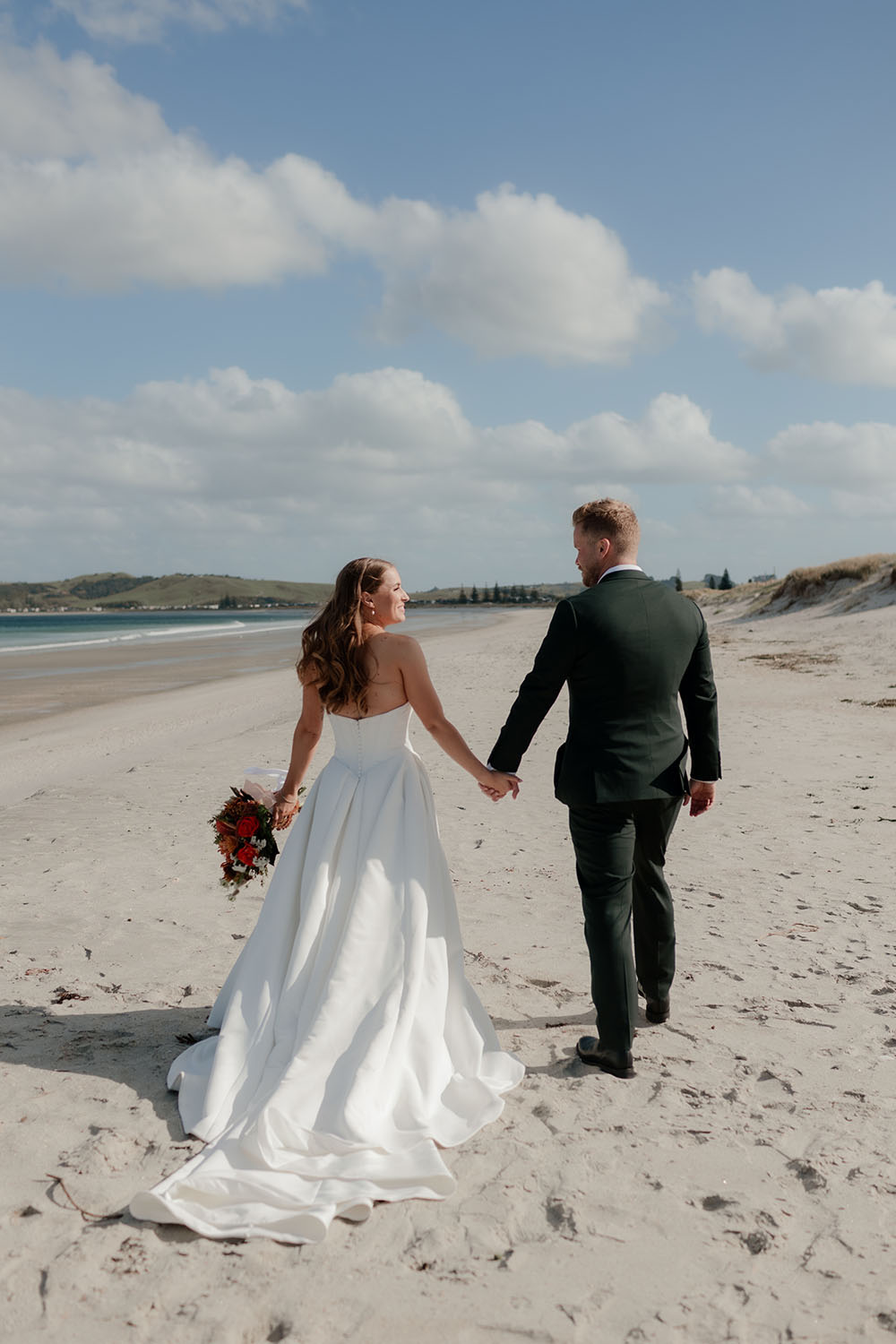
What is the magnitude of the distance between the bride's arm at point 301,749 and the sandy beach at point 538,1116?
1.22m

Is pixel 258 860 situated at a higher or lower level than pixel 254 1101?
higher

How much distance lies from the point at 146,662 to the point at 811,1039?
2980cm

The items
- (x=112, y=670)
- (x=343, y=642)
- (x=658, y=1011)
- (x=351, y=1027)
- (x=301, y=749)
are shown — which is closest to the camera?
(x=351, y=1027)

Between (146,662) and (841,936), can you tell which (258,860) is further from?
(146,662)

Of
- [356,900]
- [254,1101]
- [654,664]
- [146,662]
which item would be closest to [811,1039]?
[654,664]

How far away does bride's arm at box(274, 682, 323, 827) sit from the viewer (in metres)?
→ 4.12

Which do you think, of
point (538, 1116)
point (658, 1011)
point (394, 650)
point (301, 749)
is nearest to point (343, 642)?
point (394, 650)

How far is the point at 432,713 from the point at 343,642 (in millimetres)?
495

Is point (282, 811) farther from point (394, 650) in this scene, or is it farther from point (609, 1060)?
point (609, 1060)

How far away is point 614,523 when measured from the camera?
3.99 meters

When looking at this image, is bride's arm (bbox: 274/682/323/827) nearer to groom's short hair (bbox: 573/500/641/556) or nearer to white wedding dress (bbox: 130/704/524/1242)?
white wedding dress (bbox: 130/704/524/1242)

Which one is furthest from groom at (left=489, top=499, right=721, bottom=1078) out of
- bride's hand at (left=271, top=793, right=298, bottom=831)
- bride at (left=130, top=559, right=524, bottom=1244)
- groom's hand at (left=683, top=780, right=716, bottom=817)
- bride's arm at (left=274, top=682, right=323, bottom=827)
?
bride's hand at (left=271, top=793, right=298, bottom=831)

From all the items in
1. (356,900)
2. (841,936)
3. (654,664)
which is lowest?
(841,936)

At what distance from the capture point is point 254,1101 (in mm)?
3559
